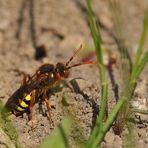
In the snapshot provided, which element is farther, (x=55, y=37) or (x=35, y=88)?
(x=55, y=37)

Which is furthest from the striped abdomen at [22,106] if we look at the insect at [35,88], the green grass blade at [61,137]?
the green grass blade at [61,137]

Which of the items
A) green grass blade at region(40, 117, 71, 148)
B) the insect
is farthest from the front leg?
green grass blade at region(40, 117, 71, 148)

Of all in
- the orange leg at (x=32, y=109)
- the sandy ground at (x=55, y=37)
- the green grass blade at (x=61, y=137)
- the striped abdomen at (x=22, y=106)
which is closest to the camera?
the green grass blade at (x=61, y=137)

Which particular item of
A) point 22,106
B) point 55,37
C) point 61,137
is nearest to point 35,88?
point 22,106

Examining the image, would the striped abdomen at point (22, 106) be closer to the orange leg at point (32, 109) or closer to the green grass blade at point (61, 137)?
the orange leg at point (32, 109)

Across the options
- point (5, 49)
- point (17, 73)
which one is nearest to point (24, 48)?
point (5, 49)

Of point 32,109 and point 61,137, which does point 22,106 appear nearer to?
point 32,109

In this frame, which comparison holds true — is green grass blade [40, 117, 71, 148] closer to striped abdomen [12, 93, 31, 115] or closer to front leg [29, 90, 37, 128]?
front leg [29, 90, 37, 128]
